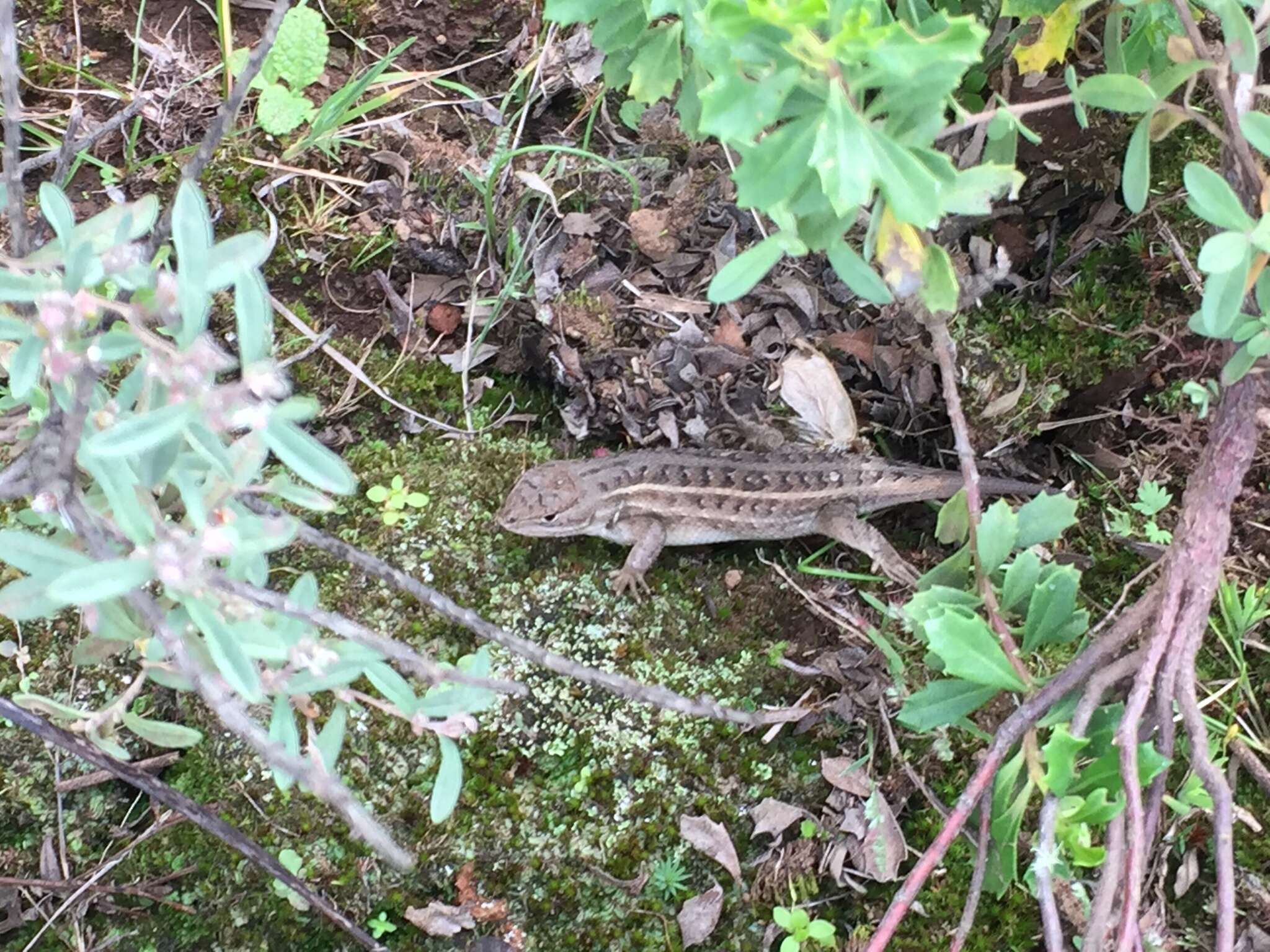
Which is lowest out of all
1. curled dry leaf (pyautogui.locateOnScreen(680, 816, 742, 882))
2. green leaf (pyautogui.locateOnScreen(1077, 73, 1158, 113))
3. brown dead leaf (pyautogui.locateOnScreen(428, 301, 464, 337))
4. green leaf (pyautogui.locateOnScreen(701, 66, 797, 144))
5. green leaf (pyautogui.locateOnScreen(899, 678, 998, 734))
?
curled dry leaf (pyautogui.locateOnScreen(680, 816, 742, 882))

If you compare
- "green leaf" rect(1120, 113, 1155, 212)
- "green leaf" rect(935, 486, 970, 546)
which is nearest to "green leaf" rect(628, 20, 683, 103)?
"green leaf" rect(1120, 113, 1155, 212)

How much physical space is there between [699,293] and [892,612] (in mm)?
1274

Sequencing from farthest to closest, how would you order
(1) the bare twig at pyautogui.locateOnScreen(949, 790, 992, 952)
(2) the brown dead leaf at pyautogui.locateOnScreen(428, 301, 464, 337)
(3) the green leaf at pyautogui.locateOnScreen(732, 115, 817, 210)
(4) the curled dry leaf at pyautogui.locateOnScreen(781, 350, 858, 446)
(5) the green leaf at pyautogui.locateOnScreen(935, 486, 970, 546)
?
(2) the brown dead leaf at pyautogui.locateOnScreen(428, 301, 464, 337) → (4) the curled dry leaf at pyautogui.locateOnScreen(781, 350, 858, 446) → (5) the green leaf at pyautogui.locateOnScreen(935, 486, 970, 546) → (1) the bare twig at pyautogui.locateOnScreen(949, 790, 992, 952) → (3) the green leaf at pyautogui.locateOnScreen(732, 115, 817, 210)

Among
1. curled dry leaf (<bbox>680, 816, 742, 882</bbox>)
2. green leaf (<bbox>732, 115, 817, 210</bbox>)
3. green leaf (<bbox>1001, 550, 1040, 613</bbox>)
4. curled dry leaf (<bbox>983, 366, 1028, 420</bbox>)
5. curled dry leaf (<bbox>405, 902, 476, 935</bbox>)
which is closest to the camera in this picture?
green leaf (<bbox>732, 115, 817, 210</bbox>)

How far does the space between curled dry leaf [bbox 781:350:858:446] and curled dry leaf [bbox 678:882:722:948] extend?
157 cm

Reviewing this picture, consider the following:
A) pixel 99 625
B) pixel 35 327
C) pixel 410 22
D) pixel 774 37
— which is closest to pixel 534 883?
pixel 99 625

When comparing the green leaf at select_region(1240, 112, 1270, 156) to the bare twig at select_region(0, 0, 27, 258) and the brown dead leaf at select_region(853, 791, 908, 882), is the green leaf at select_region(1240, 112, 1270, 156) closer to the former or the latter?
the brown dead leaf at select_region(853, 791, 908, 882)

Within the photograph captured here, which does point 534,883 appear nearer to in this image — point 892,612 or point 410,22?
point 892,612

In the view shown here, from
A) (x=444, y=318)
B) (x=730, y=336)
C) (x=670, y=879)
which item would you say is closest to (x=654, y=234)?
(x=730, y=336)

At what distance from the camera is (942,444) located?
342 centimetres

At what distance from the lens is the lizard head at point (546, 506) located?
3.13 meters

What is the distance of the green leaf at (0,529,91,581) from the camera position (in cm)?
144

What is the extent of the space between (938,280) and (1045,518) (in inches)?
24.7

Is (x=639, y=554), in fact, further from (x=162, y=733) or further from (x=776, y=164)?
(x=776, y=164)
